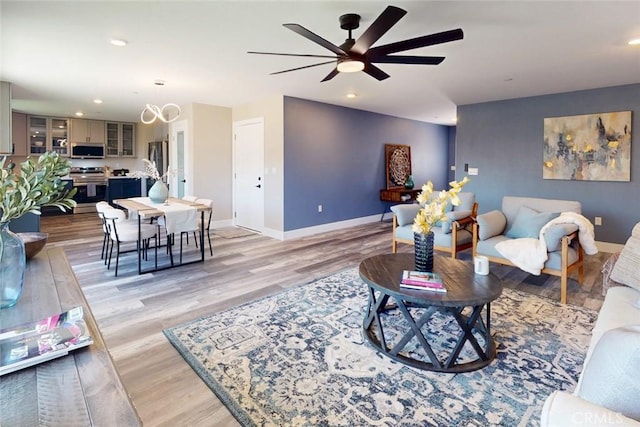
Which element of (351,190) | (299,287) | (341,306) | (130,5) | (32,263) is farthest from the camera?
(351,190)

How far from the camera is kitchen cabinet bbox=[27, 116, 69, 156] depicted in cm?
797

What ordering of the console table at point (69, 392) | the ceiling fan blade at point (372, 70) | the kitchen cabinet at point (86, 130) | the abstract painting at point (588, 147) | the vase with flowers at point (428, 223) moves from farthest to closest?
1. the kitchen cabinet at point (86, 130)
2. the abstract painting at point (588, 147)
3. the ceiling fan blade at point (372, 70)
4. the vase with flowers at point (428, 223)
5. the console table at point (69, 392)

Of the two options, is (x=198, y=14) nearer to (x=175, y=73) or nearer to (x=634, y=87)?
(x=175, y=73)

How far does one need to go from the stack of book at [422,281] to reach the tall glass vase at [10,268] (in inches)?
74.8

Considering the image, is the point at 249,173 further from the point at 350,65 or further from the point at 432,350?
the point at 432,350

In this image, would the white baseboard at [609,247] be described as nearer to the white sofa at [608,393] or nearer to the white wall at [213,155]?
the white sofa at [608,393]

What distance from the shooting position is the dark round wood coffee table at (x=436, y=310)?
207cm

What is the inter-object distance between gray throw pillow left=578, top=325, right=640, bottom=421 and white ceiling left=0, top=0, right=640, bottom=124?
246 cm

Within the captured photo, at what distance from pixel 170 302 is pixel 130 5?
243 centimetres

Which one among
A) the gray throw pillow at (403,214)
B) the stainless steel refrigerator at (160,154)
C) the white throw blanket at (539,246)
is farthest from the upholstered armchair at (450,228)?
the stainless steel refrigerator at (160,154)

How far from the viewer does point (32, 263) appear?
5.57 ft

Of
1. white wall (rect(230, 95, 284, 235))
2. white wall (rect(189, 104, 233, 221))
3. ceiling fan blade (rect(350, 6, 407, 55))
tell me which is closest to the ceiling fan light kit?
ceiling fan blade (rect(350, 6, 407, 55))

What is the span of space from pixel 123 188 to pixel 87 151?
123 centimetres

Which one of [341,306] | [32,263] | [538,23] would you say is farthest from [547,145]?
[32,263]
